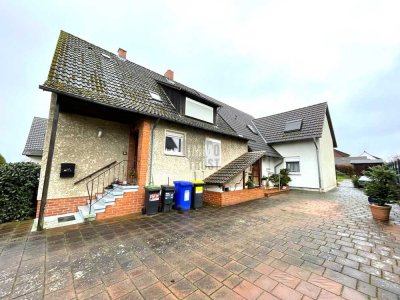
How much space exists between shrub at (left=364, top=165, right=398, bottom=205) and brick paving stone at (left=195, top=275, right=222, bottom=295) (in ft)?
21.6

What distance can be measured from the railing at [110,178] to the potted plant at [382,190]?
28.7 feet

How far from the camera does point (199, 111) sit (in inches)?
358

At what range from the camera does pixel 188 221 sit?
5031 millimetres

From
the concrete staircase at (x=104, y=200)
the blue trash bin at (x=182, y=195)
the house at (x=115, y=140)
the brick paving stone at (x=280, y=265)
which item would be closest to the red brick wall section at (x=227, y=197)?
the house at (x=115, y=140)

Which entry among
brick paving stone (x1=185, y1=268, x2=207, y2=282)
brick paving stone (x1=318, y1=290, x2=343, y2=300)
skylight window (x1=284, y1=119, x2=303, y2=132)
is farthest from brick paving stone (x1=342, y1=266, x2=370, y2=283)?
skylight window (x1=284, y1=119, x2=303, y2=132)

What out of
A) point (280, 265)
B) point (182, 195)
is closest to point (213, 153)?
point (182, 195)

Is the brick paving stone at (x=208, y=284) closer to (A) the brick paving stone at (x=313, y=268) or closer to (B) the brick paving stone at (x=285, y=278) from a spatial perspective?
(B) the brick paving stone at (x=285, y=278)

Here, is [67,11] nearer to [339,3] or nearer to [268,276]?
[339,3]

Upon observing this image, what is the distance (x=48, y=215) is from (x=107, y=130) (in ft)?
11.2

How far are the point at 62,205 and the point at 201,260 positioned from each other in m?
5.32

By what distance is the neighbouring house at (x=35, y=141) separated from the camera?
11422 mm

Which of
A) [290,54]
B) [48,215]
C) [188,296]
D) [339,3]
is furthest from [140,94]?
[290,54]

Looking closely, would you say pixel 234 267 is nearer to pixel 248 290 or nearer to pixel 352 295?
pixel 248 290

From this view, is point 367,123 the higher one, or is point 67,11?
point 367,123
